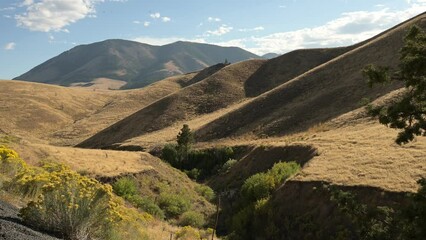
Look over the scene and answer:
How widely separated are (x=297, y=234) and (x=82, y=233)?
12936mm

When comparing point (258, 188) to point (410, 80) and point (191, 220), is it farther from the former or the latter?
point (410, 80)

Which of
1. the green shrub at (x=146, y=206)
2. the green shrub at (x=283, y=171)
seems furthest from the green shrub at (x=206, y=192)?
the green shrub at (x=146, y=206)

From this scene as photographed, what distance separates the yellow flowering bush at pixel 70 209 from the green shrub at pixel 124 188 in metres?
15.4

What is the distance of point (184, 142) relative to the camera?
155 ft

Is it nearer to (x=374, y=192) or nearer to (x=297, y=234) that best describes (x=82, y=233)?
(x=297, y=234)

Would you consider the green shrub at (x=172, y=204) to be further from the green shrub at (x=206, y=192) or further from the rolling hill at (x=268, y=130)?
the green shrub at (x=206, y=192)

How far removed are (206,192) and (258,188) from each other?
923 cm

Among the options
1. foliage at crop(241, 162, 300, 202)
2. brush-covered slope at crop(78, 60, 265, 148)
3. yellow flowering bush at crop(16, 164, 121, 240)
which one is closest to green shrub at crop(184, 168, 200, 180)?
foliage at crop(241, 162, 300, 202)

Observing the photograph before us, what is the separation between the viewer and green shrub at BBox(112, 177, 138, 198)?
83.1ft

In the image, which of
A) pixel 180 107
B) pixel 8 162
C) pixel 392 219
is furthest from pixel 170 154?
pixel 392 219

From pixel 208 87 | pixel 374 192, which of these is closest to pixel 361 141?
pixel 374 192

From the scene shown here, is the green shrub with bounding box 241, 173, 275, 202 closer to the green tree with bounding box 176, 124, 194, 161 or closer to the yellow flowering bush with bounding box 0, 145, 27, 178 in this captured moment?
the yellow flowering bush with bounding box 0, 145, 27, 178

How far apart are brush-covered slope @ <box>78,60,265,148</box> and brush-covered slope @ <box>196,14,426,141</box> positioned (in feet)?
56.0

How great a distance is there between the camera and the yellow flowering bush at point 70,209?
9.45 metres
